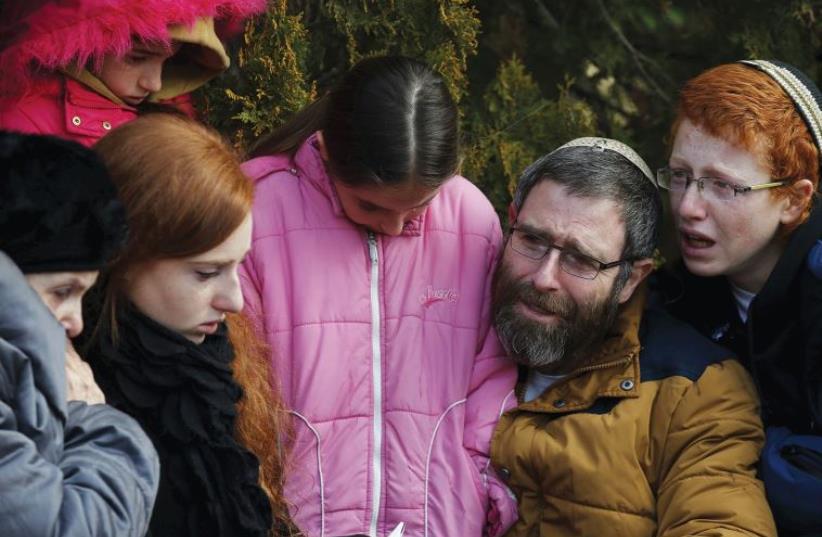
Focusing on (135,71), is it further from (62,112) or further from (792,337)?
(792,337)

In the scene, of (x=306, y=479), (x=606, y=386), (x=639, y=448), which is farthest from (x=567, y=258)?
(x=306, y=479)

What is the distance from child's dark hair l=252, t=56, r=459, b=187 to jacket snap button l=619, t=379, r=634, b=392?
0.76 metres

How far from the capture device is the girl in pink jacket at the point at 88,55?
3.28 meters

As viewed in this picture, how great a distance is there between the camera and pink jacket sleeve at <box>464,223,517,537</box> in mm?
3506

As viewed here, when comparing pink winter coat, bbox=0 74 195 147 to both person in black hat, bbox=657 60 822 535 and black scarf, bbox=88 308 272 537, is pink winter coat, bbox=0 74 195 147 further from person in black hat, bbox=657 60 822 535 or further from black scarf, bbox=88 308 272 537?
person in black hat, bbox=657 60 822 535

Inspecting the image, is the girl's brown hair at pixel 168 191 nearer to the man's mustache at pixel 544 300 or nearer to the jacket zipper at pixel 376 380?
the jacket zipper at pixel 376 380

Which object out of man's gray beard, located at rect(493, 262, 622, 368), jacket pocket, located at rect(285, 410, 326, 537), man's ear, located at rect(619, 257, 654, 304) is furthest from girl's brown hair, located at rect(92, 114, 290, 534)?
Answer: man's ear, located at rect(619, 257, 654, 304)

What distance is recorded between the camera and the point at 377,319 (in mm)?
3451

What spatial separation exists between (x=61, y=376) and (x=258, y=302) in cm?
109

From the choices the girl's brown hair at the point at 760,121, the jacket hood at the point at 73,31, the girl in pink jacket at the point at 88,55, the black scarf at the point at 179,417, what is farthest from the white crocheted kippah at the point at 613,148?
the black scarf at the point at 179,417

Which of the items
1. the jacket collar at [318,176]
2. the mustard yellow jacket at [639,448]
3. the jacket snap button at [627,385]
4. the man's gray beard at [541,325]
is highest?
the jacket collar at [318,176]

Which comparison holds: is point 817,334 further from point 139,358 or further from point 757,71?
point 139,358

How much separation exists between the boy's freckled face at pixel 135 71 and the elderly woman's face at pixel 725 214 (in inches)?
59.4

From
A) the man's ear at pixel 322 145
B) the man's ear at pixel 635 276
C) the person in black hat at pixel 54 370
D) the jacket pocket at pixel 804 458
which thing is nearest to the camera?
the person in black hat at pixel 54 370
